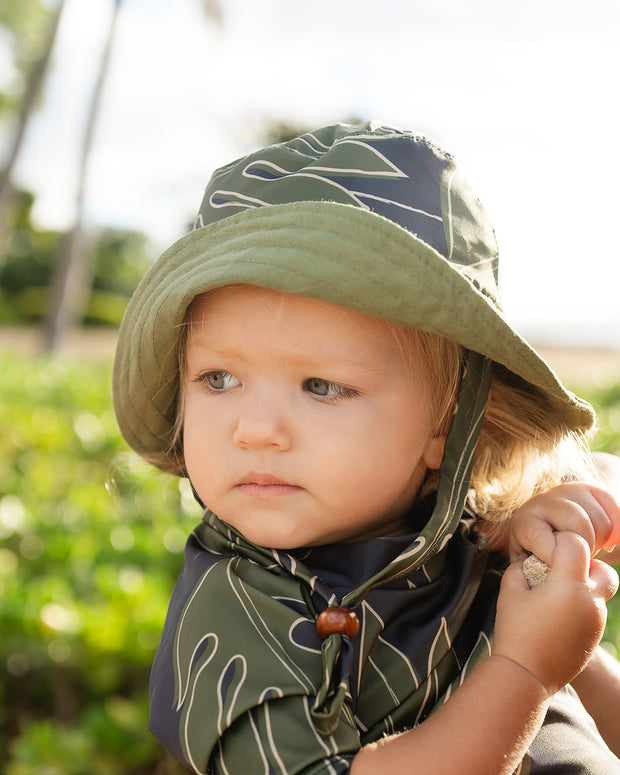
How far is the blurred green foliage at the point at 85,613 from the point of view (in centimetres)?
235

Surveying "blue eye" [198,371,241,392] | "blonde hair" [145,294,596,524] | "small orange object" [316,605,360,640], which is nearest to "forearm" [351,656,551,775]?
"small orange object" [316,605,360,640]

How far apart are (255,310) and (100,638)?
59.1 inches

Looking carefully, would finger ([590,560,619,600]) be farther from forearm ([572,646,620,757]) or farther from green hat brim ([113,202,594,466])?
forearm ([572,646,620,757])

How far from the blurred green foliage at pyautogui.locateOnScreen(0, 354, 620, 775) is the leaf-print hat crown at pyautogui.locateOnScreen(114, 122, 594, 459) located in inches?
33.4

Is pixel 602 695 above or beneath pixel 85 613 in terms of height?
above

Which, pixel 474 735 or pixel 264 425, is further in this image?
pixel 264 425

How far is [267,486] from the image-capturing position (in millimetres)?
1505

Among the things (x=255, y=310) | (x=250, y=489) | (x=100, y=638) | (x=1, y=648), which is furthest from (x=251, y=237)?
(x=1, y=648)

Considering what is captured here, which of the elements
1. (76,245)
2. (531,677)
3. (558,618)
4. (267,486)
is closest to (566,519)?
(558,618)

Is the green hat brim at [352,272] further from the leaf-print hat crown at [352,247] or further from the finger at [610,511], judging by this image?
the finger at [610,511]

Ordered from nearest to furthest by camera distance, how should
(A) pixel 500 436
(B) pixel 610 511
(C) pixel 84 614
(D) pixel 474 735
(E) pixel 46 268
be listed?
1. (D) pixel 474 735
2. (B) pixel 610 511
3. (A) pixel 500 436
4. (C) pixel 84 614
5. (E) pixel 46 268

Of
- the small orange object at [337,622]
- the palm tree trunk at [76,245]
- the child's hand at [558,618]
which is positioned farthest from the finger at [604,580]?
the palm tree trunk at [76,245]

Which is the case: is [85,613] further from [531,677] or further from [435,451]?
[531,677]

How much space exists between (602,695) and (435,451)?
0.73 meters
